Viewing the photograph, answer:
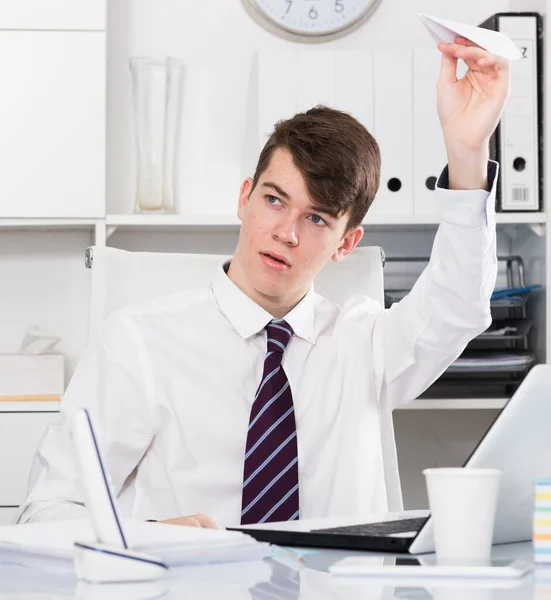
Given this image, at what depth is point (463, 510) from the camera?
29.6 inches

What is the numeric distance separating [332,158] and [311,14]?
1.03 m

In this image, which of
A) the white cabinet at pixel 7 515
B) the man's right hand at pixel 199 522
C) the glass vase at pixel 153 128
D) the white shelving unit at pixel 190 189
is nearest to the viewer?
the man's right hand at pixel 199 522

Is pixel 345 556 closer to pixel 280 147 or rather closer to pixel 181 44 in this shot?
pixel 280 147

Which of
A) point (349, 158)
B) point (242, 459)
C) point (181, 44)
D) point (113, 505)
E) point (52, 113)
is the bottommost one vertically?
point (242, 459)

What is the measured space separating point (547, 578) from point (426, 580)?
9 cm

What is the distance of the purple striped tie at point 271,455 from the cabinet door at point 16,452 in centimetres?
73

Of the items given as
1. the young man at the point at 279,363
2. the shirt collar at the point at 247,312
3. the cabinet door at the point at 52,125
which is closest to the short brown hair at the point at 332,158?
the young man at the point at 279,363

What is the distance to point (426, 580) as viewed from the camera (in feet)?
2.30

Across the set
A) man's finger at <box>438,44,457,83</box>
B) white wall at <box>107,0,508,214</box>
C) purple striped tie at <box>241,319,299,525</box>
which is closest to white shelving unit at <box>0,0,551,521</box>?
white wall at <box>107,0,508,214</box>

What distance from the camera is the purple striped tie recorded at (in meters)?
1.35

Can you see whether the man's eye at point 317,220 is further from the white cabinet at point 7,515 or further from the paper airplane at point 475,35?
the white cabinet at point 7,515

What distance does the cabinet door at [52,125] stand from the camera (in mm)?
2070

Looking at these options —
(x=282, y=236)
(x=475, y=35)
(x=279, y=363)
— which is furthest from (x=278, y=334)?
(x=475, y=35)

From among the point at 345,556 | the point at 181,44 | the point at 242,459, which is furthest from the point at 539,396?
the point at 181,44
